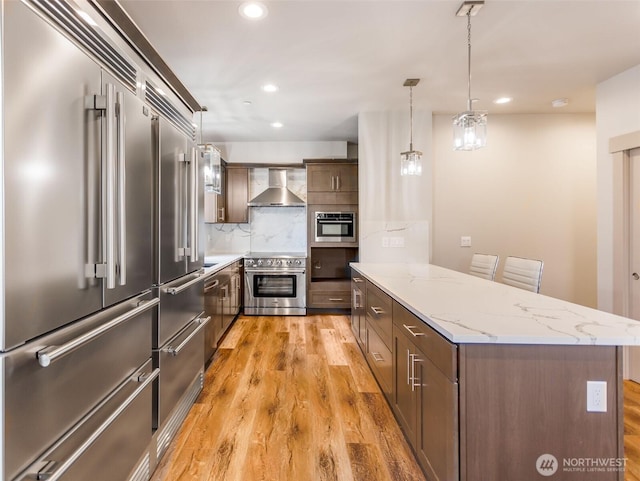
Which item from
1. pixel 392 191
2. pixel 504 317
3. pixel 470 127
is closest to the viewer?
pixel 504 317

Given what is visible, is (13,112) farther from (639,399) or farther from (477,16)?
(639,399)

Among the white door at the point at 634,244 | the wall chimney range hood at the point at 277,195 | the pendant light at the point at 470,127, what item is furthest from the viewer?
the wall chimney range hood at the point at 277,195

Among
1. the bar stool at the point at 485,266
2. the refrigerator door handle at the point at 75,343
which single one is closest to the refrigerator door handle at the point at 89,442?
the refrigerator door handle at the point at 75,343

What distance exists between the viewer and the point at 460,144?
7.22 ft

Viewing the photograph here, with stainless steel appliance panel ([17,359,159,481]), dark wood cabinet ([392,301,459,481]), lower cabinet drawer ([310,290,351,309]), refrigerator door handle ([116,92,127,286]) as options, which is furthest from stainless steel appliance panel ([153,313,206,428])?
lower cabinet drawer ([310,290,351,309])

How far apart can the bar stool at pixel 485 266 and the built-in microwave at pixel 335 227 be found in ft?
6.04

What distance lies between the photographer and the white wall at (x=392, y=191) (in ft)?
12.8

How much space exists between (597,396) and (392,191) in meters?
2.95

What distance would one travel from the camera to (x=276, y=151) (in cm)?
526

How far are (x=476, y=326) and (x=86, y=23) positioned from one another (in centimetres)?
189

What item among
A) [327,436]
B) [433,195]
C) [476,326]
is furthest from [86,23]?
[433,195]

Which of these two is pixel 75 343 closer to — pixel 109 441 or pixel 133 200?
pixel 109 441

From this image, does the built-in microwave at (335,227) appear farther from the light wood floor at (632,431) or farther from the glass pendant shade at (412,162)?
the light wood floor at (632,431)

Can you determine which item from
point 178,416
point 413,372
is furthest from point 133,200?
point 413,372
